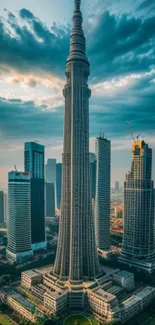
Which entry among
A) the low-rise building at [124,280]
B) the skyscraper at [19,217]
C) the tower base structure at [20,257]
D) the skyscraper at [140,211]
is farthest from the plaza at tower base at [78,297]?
the skyscraper at [19,217]

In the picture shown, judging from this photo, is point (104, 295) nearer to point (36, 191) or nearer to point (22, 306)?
point (22, 306)

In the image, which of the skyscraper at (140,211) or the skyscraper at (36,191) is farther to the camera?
the skyscraper at (36,191)

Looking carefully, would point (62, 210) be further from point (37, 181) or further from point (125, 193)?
point (37, 181)

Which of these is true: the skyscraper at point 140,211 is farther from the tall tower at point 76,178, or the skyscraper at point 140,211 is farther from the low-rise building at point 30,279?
the low-rise building at point 30,279

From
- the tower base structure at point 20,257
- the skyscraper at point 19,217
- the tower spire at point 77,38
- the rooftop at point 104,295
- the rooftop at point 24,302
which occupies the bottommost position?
the tower base structure at point 20,257

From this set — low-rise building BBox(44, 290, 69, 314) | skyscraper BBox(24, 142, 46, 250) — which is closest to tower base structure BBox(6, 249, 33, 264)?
skyscraper BBox(24, 142, 46, 250)
